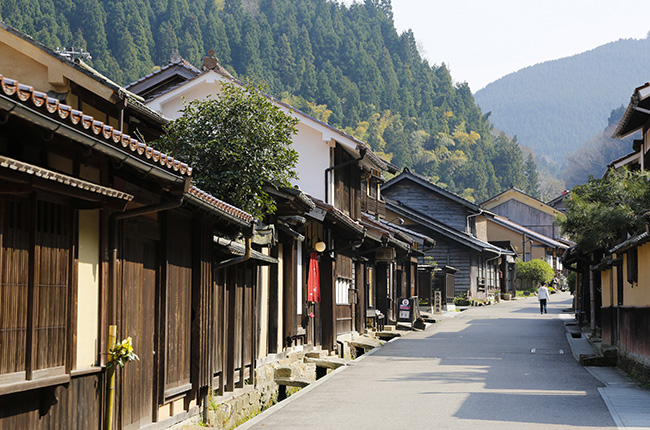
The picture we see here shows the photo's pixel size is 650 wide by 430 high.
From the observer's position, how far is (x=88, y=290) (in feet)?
25.4

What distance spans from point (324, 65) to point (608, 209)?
423 ft

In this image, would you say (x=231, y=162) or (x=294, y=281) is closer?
(x=231, y=162)

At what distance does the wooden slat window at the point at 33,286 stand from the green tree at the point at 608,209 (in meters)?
14.6

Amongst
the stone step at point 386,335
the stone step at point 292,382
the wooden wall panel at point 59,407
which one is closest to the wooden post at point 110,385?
the wooden wall panel at point 59,407

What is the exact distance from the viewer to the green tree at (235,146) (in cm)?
1269

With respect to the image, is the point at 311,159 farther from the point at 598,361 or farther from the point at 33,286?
the point at 33,286

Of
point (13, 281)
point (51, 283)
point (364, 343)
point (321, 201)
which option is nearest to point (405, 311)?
point (364, 343)

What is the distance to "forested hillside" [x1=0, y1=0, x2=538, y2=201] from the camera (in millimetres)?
108875

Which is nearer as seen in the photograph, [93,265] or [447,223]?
[93,265]

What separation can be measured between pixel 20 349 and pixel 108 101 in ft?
19.8

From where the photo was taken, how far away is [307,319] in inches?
774

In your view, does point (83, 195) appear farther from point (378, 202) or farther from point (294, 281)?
point (378, 202)

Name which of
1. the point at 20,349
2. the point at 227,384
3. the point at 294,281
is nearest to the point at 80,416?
the point at 20,349

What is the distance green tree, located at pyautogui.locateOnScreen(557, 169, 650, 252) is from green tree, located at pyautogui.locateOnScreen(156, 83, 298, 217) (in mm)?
9823
